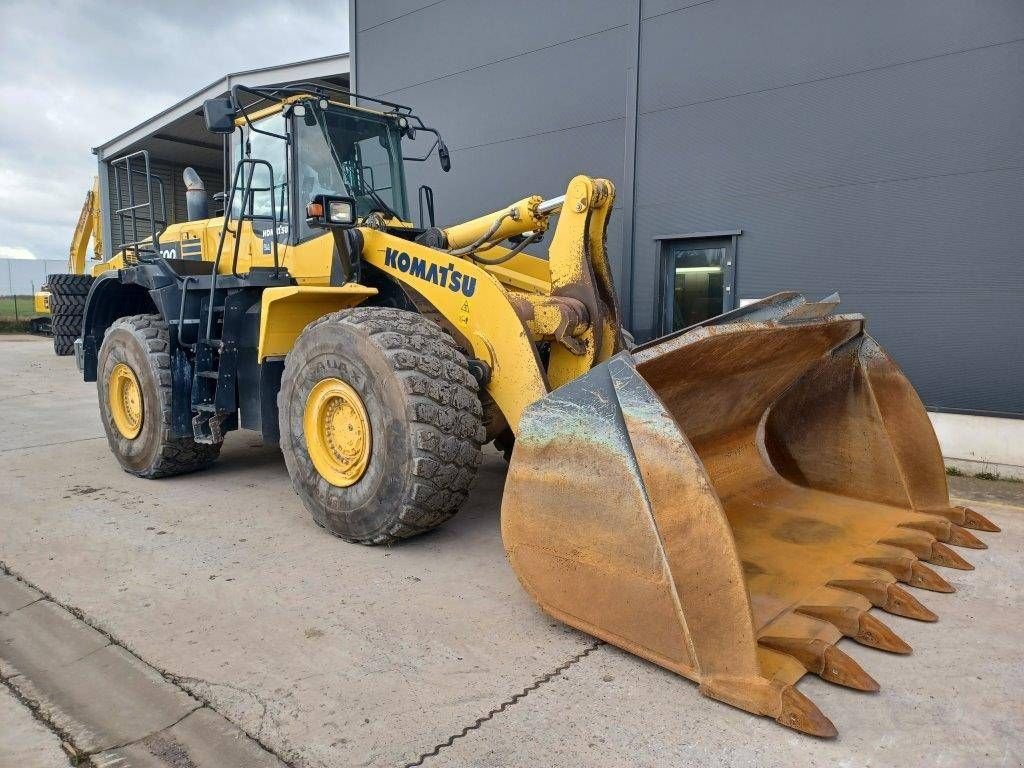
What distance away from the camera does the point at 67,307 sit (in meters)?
14.2

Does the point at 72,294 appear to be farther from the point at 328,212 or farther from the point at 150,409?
the point at 328,212

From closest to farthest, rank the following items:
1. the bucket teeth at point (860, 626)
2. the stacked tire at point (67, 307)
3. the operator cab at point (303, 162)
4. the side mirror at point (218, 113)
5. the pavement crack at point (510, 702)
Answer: the pavement crack at point (510, 702) → the bucket teeth at point (860, 626) → the side mirror at point (218, 113) → the operator cab at point (303, 162) → the stacked tire at point (67, 307)

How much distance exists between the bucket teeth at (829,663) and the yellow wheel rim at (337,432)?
2.19 m

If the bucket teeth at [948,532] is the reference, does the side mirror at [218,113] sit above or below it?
above

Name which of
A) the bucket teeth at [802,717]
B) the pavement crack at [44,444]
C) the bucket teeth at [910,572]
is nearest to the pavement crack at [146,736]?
the bucket teeth at [802,717]

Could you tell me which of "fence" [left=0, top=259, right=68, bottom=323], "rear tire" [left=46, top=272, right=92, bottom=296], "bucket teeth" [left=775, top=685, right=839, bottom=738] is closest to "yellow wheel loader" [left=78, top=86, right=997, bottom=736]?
"bucket teeth" [left=775, top=685, right=839, bottom=738]

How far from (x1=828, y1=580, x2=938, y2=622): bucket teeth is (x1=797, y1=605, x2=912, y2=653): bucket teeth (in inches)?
9.1

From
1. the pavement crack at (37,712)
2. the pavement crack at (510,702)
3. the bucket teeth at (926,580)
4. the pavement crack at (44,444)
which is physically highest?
the bucket teeth at (926,580)

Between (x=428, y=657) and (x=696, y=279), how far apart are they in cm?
552

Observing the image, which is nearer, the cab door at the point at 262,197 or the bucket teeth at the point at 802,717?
the bucket teeth at the point at 802,717

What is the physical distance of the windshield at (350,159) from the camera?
474 centimetres

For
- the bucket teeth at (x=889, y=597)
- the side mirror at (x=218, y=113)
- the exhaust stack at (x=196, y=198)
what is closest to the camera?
the bucket teeth at (x=889, y=597)

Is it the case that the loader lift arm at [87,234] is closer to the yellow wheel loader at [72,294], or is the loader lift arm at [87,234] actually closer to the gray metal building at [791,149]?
the yellow wheel loader at [72,294]

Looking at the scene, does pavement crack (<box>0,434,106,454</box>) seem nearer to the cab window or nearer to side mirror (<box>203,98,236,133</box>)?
the cab window
